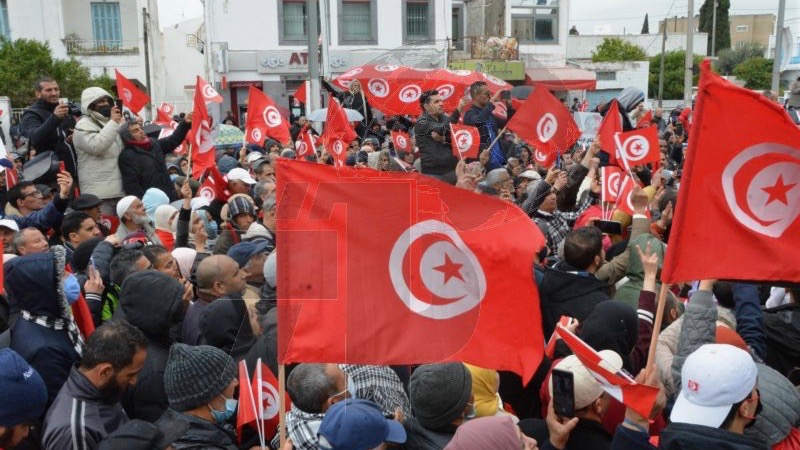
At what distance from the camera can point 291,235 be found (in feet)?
11.7

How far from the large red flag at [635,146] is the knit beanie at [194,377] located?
5.74m

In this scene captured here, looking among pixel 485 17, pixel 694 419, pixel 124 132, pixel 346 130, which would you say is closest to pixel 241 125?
pixel 485 17

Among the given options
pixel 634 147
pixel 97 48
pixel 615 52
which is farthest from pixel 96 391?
pixel 615 52

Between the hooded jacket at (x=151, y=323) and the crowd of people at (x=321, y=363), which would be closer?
the crowd of people at (x=321, y=363)

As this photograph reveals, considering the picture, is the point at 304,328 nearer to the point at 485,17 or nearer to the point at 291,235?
the point at 291,235

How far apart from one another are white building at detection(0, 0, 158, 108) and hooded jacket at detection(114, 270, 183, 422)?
36252 mm

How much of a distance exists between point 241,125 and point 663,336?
31217 millimetres

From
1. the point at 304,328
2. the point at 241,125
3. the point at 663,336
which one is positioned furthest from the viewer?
the point at 241,125

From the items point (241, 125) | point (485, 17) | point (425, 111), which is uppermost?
point (485, 17)

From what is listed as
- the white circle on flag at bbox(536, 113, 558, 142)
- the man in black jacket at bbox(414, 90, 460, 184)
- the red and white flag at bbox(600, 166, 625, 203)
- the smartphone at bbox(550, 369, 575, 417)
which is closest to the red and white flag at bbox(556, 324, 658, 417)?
the smartphone at bbox(550, 369, 575, 417)

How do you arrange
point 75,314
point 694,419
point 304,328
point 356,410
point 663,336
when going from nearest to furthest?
1. point 694,419
2. point 356,410
3. point 304,328
4. point 663,336
5. point 75,314

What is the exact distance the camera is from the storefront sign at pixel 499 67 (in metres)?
35.5

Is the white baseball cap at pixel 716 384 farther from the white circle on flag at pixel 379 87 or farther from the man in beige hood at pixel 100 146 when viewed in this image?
the white circle on flag at pixel 379 87

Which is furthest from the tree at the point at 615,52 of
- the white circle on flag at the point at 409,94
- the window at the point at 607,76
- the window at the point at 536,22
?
the white circle on flag at the point at 409,94
